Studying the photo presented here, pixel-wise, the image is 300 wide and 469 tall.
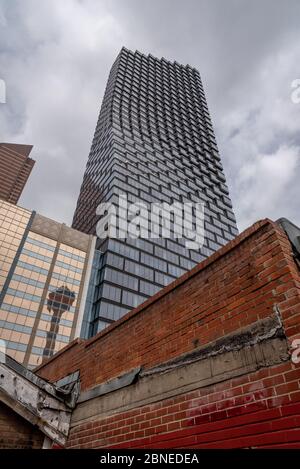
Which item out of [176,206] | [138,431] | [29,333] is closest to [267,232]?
[138,431]

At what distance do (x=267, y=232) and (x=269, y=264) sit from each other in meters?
0.39

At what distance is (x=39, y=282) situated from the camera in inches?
1649

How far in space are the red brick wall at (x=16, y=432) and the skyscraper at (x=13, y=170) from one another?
16651cm

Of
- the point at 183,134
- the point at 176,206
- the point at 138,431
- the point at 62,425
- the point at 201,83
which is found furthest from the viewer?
the point at 201,83

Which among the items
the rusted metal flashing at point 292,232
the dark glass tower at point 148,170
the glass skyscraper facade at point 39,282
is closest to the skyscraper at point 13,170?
the dark glass tower at point 148,170

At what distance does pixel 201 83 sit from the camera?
102 m

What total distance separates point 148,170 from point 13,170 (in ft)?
431

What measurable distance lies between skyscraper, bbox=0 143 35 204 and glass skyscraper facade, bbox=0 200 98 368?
121942mm

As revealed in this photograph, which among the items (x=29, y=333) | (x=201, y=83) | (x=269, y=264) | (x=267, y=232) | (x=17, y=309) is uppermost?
(x=201, y=83)

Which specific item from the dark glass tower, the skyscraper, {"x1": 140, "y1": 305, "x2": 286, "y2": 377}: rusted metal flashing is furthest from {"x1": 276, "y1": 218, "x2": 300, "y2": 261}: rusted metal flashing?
the skyscraper

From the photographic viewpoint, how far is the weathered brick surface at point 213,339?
92.6 inches

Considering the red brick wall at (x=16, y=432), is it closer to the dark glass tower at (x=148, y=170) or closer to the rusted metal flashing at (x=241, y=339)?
the rusted metal flashing at (x=241, y=339)

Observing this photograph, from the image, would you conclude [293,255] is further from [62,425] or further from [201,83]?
[201,83]

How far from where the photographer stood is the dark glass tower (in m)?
45.5
